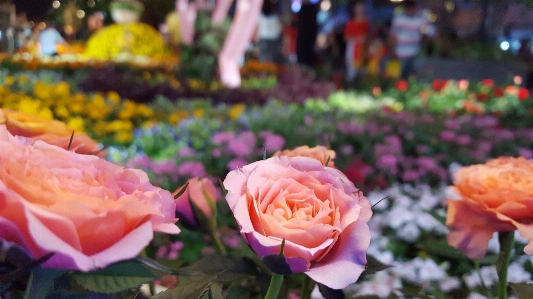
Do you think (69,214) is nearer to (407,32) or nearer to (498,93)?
(498,93)

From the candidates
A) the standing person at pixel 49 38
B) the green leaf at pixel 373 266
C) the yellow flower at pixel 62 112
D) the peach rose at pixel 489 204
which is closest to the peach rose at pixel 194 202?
the green leaf at pixel 373 266

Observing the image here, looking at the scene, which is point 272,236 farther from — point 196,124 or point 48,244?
point 196,124

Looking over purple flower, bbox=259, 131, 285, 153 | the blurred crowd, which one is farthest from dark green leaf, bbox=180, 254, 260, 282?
the blurred crowd

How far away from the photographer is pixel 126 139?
2.69 m

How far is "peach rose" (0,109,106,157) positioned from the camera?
0.53 m

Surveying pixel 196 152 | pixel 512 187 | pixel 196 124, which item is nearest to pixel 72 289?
pixel 512 187

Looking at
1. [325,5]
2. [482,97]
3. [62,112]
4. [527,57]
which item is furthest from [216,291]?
[325,5]

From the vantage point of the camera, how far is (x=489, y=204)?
60 centimetres

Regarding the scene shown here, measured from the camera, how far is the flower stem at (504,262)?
0.59 m

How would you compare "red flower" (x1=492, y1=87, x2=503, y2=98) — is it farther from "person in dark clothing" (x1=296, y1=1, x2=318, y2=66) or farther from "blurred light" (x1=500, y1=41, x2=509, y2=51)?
"person in dark clothing" (x1=296, y1=1, x2=318, y2=66)

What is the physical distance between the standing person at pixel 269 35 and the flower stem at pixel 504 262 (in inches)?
348

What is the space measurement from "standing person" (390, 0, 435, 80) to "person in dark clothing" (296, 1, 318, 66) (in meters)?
2.27

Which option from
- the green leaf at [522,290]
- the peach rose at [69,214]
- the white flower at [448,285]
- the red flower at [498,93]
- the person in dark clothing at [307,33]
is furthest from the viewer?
the person in dark clothing at [307,33]

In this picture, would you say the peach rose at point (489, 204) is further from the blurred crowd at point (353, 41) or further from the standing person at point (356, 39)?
the standing person at point (356, 39)
